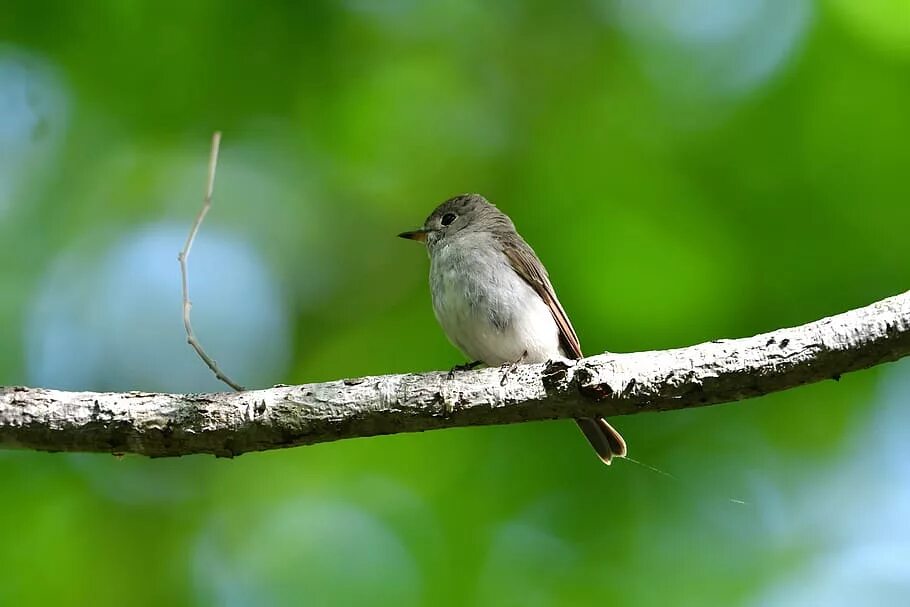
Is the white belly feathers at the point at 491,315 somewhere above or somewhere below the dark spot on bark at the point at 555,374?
above

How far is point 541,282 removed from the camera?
5293 mm

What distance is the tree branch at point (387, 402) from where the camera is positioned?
125 inches

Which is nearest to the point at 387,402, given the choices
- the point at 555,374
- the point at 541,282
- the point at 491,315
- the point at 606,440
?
the point at 555,374

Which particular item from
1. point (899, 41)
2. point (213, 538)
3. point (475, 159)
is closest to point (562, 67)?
point (475, 159)

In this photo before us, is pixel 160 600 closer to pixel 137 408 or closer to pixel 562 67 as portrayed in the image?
pixel 137 408

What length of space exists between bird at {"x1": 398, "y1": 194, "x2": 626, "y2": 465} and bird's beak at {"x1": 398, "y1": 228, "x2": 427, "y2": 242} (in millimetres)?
455

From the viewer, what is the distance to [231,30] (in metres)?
5.45

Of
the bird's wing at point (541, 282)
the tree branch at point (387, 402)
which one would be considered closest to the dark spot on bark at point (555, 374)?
the tree branch at point (387, 402)

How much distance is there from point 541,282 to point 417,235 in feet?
3.50

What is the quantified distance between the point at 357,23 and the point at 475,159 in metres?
1.07

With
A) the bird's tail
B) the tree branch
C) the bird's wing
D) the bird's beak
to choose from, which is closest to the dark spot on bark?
the tree branch

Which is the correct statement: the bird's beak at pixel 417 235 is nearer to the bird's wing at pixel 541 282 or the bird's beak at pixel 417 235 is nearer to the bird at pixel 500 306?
the bird at pixel 500 306

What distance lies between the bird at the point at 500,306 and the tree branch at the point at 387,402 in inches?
59.4

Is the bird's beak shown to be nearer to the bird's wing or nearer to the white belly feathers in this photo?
the bird's wing
